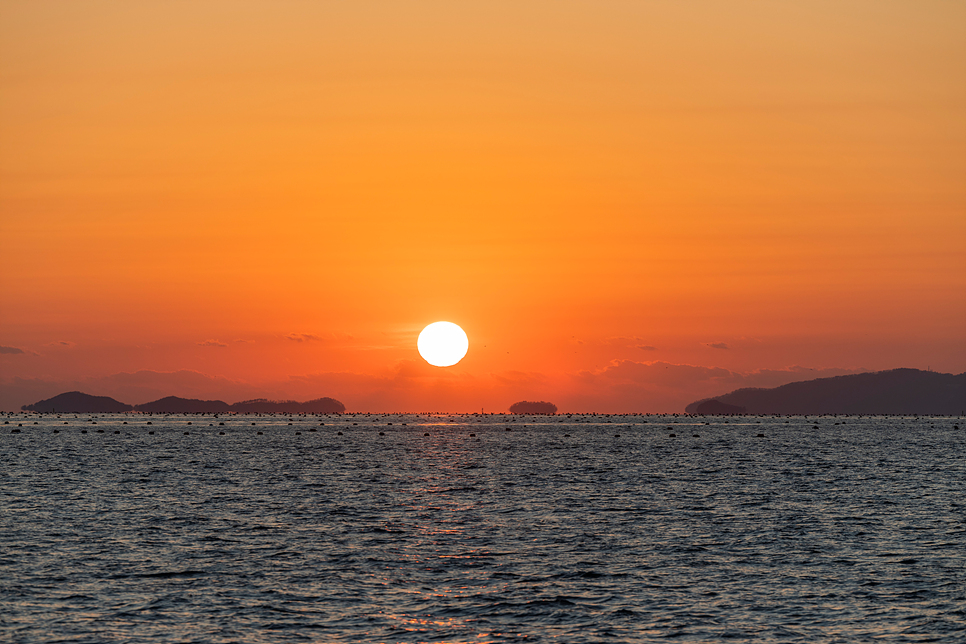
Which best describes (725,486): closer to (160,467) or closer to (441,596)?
(441,596)

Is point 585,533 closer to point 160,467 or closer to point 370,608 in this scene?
point 370,608

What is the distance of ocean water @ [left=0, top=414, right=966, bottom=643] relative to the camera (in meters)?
32.2

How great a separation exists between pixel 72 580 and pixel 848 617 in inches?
1237

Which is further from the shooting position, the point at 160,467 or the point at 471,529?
the point at 160,467

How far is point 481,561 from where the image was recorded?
1752 inches

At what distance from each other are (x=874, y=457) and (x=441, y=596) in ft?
387

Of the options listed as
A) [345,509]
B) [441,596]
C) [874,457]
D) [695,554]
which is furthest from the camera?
[874,457]

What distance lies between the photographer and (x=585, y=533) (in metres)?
53.5

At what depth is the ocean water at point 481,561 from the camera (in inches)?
1267

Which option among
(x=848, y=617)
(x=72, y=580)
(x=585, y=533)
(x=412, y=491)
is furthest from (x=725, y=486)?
(x=72, y=580)

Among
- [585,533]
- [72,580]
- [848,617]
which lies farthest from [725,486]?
[72,580]

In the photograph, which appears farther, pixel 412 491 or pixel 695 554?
pixel 412 491

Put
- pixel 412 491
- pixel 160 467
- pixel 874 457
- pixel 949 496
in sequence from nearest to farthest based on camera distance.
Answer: pixel 949 496
pixel 412 491
pixel 160 467
pixel 874 457

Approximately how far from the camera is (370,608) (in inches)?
1361
